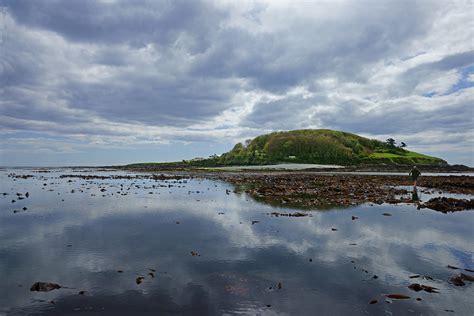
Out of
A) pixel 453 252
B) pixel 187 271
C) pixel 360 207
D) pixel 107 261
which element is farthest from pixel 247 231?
pixel 360 207

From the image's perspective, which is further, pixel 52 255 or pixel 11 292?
pixel 52 255

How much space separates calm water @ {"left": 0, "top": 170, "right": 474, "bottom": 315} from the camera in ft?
26.3

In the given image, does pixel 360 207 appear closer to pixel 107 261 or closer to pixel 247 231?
pixel 247 231

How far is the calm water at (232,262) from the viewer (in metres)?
8.01

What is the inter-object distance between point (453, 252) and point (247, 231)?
915 cm

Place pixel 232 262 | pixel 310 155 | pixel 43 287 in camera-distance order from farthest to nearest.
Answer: pixel 310 155, pixel 232 262, pixel 43 287

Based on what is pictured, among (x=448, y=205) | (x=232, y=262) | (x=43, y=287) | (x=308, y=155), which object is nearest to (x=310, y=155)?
(x=308, y=155)

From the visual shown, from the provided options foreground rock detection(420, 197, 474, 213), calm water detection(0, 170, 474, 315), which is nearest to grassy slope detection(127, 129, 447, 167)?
foreground rock detection(420, 197, 474, 213)

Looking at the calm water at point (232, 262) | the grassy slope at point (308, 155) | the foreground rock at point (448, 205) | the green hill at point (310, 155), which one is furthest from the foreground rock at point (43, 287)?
the green hill at point (310, 155)

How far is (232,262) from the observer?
11.3 metres

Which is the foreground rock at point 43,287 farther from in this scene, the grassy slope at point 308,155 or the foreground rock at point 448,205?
the grassy slope at point 308,155

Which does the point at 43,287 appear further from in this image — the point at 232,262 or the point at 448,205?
the point at 448,205

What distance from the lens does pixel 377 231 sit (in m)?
16.2

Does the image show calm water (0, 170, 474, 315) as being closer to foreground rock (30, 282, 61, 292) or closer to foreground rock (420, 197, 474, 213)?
foreground rock (30, 282, 61, 292)
